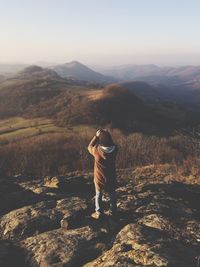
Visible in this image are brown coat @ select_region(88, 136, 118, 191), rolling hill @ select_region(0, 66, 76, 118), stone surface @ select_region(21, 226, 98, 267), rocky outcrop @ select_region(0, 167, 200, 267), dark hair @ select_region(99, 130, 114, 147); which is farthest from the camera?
rolling hill @ select_region(0, 66, 76, 118)

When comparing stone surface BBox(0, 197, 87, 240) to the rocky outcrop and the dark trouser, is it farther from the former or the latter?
the dark trouser

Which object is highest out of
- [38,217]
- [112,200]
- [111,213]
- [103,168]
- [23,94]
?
[103,168]

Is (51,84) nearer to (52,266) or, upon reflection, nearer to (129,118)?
(129,118)

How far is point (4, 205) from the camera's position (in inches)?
490

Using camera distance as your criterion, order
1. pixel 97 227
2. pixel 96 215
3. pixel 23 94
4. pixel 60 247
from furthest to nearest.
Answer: pixel 23 94
pixel 96 215
pixel 97 227
pixel 60 247

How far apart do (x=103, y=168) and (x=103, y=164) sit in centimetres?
12

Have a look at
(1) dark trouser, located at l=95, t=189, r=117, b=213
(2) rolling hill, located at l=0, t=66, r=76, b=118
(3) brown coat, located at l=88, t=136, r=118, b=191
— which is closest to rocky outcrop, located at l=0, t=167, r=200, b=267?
(1) dark trouser, located at l=95, t=189, r=117, b=213

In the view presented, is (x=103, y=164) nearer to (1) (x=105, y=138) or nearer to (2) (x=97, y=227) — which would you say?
(1) (x=105, y=138)

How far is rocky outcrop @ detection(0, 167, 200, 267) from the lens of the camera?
27.8 ft

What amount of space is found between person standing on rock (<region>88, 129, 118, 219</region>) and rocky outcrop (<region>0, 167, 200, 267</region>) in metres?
0.46

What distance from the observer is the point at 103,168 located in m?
10.6

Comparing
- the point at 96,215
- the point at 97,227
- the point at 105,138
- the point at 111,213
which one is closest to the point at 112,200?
the point at 111,213

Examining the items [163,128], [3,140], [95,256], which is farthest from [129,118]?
[95,256]

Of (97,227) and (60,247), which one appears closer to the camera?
(60,247)
